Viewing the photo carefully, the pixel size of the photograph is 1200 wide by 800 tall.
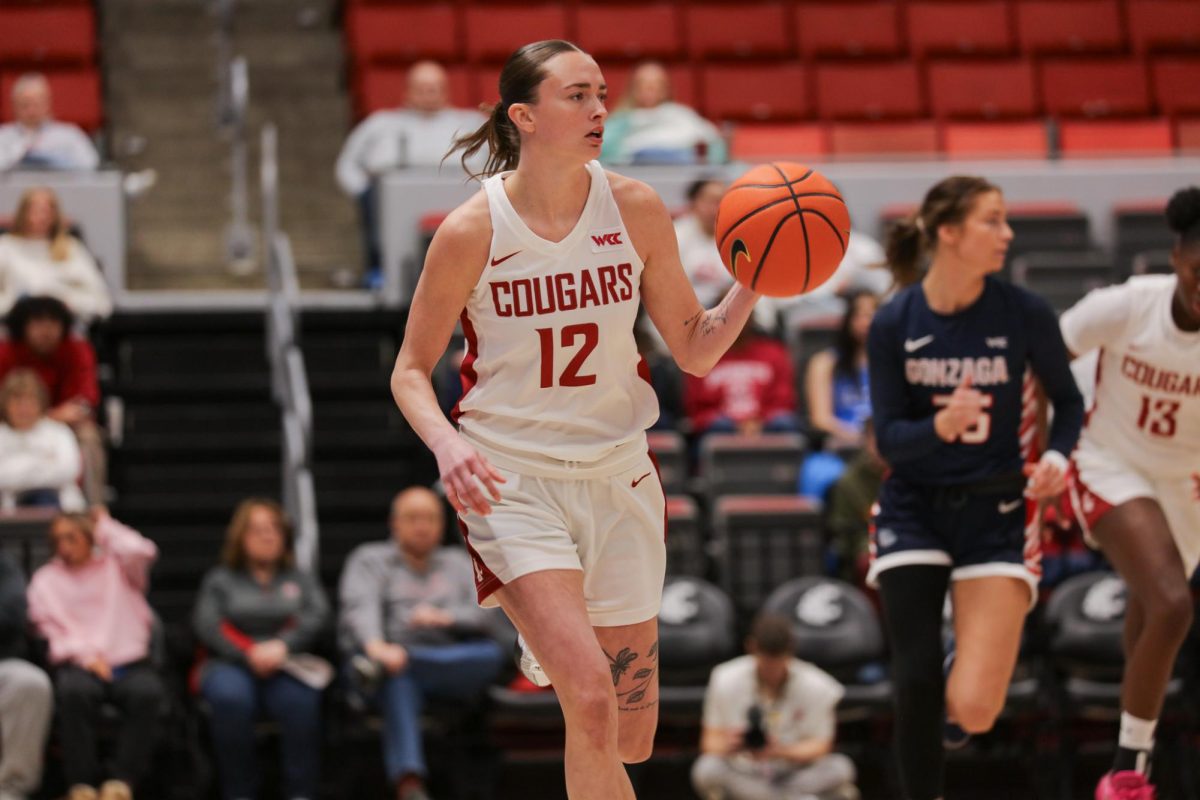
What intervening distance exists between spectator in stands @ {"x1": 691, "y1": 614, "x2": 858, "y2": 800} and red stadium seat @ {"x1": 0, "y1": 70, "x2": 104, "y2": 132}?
6.43 m

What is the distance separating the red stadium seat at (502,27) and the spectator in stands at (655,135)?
5.78ft

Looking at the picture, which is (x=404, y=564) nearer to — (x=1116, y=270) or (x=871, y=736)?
(x=871, y=736)

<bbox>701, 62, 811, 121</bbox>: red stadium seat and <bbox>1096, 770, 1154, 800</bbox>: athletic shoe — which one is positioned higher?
<bbox>701, 62, 811, 121</bbox>: red stadium seat

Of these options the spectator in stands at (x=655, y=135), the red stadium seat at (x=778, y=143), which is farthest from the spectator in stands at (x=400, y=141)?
the red stadium seat at (x=778, y=143)

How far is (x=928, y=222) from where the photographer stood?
5.55m

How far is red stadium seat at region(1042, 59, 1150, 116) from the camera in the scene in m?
13.1

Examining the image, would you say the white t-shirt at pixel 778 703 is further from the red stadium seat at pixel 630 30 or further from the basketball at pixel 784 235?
the red stadium seat at pixel 630 30

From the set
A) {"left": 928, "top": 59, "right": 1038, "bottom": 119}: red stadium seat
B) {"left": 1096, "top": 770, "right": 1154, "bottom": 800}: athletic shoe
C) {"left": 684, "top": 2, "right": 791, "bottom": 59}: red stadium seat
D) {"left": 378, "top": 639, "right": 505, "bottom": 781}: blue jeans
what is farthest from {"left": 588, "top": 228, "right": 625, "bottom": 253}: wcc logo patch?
{"left": 928, "top": 59, "right": 1038, "bottom": 119}: red stadium seat

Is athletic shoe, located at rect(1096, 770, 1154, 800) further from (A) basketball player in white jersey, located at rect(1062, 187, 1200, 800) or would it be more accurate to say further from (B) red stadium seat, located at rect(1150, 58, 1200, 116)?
(B) red stadium seat, located at rect(1150, 58, 1200, 116)

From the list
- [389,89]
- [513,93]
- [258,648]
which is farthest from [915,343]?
[389,89]

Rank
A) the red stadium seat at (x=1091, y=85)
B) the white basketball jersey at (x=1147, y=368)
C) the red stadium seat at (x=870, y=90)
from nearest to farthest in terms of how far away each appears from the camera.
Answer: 1. the white basketball jersey at (x=1147, y=368)
2. the red stadium seat at (x=870, y=90)
3. the red stadium seat at (x=1091, y=85)

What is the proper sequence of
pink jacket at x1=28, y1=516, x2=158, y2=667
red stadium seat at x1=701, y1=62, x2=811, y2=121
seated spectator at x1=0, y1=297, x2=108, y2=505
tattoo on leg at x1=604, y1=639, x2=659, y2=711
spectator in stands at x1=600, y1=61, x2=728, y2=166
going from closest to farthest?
1. tattoo on leg at x1=604, y1=639, x2=659, y2=711
2. pink jacket at x1=28, y1=516, x2=158, y2=667
3. seated spectator at x1=0, y1=297, x2=108, y2=505
4. spectator in stands at x1=600, y1=61, x2=728, y2=166
5. red stadium seat at x1=701, y1=62, x2=811, y2=121

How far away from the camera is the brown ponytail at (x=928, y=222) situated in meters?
5.45

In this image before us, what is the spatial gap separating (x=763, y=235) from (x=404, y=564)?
179 inches
